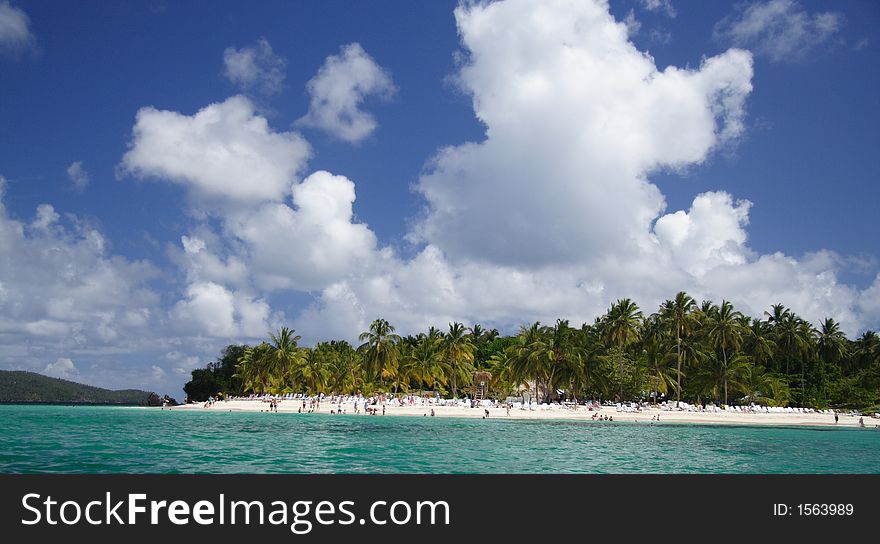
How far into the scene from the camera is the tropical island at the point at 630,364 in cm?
8112

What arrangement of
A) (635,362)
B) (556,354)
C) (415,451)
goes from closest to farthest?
(415,451), (556,354), (635,362)

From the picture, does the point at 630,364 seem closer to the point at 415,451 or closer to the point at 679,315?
the point at 679,315

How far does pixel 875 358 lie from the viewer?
88.4 meters

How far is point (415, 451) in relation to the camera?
107 ft

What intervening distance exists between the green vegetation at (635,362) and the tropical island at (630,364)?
0.52ft

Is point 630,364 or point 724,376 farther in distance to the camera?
point 630,364

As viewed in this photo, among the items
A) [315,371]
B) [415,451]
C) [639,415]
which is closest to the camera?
[415,451]

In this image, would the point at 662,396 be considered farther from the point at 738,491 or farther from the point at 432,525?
the point at 432,525

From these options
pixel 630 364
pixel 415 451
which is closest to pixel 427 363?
pixel 630 364

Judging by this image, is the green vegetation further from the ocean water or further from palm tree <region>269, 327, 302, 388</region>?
the ocean water

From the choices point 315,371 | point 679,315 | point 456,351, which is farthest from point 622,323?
point 315,371

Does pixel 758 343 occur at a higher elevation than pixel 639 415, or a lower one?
higher

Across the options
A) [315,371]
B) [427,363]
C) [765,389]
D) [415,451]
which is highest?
[427,363]

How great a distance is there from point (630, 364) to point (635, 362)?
750mm
